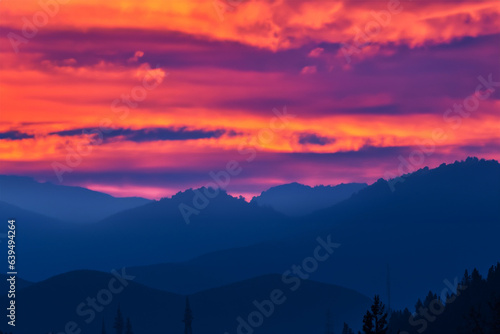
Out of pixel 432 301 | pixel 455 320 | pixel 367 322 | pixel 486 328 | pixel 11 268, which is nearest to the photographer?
pixel 367 322

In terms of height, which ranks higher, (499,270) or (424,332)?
(499,270)

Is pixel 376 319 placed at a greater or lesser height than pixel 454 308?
lesser

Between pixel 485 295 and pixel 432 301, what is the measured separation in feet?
54.2

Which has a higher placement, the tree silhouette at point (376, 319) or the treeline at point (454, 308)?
the treeline at point (454, 308)

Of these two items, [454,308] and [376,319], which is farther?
[454,308]

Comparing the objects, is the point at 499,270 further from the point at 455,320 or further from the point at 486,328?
the point at 486,328

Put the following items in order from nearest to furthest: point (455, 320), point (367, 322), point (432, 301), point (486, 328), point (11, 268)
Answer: point (367, 322), point (11, 268), point (486, 328), point (455, 320), point (432, 301)

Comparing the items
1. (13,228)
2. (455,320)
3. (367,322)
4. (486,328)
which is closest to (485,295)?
(455,320)

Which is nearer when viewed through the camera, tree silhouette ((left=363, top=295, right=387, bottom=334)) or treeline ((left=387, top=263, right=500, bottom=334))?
tree silhouette ((left=363, top=295, right=387, bottom=334))

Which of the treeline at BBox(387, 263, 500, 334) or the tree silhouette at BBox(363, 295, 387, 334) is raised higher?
the treeline at BBox(387, 263, 500, 334)

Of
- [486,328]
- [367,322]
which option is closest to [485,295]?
[486,328]

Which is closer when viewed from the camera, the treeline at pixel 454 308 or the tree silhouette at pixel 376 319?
the tree silhouette at pixel 376 319

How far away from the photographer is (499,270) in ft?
619

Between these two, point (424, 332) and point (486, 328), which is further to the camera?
point (424, 332)
